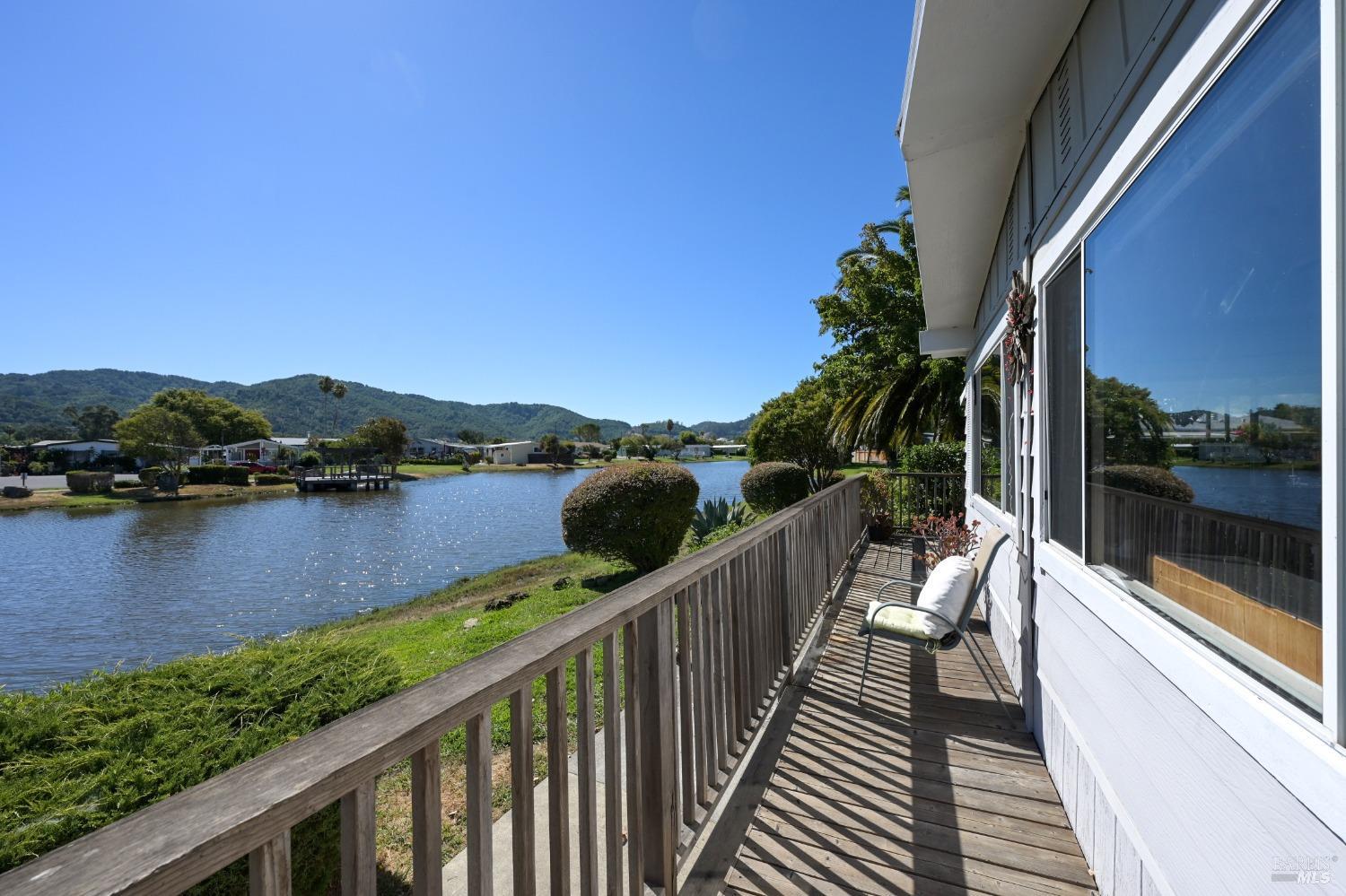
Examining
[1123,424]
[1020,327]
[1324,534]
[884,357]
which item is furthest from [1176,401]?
[884,357]

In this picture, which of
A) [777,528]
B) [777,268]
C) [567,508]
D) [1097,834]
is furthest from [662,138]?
[1097,834]

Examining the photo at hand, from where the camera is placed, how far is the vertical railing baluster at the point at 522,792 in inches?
41.3

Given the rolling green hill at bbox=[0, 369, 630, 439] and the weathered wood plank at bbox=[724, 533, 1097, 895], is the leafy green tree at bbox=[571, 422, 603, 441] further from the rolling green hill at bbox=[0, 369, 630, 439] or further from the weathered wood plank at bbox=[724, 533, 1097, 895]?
the weathered wood plank at bbox=[724, 533, 1097, 895]

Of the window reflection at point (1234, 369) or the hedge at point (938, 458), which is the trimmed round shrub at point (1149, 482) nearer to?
the window reflection at point (1234, 369)

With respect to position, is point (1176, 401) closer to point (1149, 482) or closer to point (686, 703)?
point (1149, 482)

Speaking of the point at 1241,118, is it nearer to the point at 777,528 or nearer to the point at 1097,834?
the point at 1097,834

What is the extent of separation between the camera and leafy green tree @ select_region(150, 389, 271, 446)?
64.4m

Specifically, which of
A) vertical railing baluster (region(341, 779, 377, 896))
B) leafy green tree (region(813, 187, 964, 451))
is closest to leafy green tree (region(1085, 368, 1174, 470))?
vertical railing baluster (region(341, 779, 377, 896))

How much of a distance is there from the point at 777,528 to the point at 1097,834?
1686 millimetres

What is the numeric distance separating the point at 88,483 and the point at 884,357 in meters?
40.1

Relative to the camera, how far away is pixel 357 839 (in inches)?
29.6

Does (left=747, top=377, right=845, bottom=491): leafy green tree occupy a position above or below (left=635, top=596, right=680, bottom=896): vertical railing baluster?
above

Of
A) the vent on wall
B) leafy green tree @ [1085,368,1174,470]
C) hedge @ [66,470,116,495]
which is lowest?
hedge @ [66,470,116,495]

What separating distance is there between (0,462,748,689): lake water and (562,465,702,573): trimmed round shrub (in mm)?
4251
